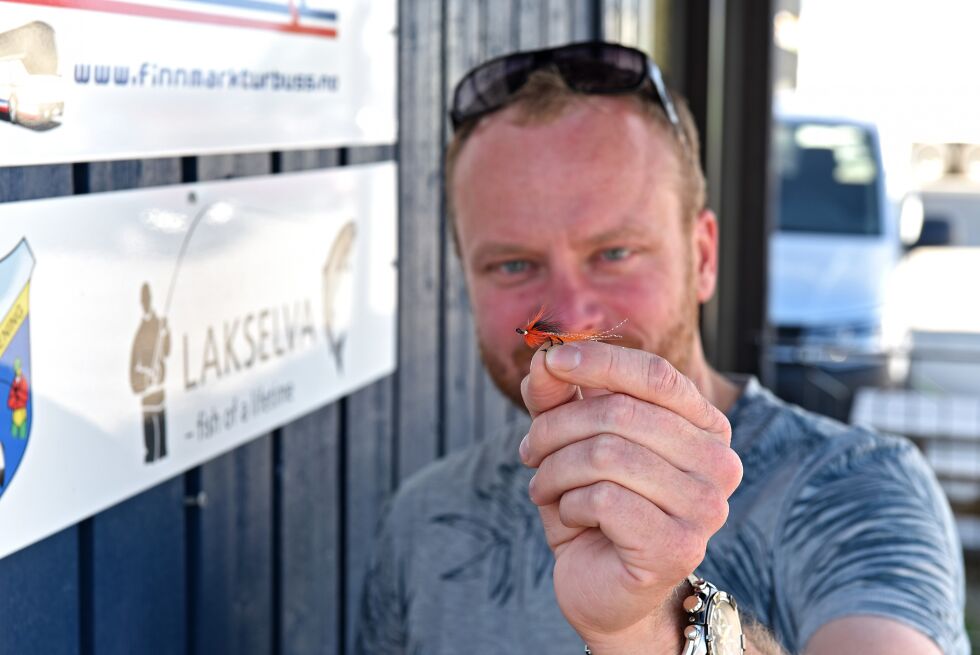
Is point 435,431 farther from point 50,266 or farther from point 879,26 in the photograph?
point 879,26

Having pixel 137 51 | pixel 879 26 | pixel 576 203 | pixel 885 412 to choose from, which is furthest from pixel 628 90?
pixel 879 26

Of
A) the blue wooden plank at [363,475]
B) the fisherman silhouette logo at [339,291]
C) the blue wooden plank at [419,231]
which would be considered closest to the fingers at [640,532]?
the fisherman silhouette logo at [339,291]

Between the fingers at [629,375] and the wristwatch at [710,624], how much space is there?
261 mm

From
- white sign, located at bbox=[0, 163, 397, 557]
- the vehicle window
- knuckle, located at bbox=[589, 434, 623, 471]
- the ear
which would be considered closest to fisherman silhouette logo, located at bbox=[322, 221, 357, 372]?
white sign, located at bbox=[0, 163, 397, 557]

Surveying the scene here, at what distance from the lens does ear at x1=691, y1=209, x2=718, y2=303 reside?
225cm

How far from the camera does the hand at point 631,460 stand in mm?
1176

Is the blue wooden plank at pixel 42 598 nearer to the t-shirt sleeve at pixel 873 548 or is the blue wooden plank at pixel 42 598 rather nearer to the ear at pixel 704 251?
the t-shirt sleeve at pixel 873 548

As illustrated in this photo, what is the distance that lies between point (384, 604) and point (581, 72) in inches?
37.2

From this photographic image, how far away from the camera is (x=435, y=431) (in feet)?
9.94

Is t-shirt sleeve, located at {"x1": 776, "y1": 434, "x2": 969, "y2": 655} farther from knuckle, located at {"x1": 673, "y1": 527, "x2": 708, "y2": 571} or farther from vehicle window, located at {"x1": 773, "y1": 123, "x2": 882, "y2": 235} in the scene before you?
vehicle window, located at {"x1": 773, "y1": 123, "x2": 882, "y2": 235}

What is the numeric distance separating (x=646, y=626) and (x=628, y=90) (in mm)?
1069

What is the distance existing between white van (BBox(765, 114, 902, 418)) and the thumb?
573 cm

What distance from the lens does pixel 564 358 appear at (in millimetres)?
1150

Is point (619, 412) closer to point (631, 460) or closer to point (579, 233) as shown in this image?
point (631, 460)
